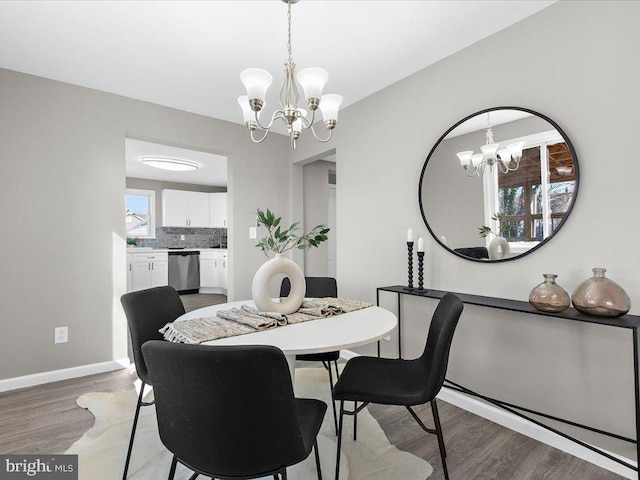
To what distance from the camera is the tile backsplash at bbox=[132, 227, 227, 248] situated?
23.3ft

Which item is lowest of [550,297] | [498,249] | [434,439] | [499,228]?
[434,439]

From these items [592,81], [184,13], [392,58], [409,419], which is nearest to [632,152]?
[592,81]

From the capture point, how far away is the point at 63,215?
8.87 feet

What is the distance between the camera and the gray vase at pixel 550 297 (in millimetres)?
1624

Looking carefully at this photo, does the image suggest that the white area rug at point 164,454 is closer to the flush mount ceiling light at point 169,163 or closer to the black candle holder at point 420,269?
the black candle holder at point 420,269

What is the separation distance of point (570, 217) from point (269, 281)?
1.59 meters

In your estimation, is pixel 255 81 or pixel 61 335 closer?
pixel 255 81

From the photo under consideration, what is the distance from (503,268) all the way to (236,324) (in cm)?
158

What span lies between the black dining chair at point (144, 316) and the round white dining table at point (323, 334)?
8.1 inches

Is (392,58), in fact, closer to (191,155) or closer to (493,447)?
(493,447)

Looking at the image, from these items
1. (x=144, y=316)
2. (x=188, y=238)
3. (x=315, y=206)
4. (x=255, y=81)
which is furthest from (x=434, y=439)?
(x=188, y=238)

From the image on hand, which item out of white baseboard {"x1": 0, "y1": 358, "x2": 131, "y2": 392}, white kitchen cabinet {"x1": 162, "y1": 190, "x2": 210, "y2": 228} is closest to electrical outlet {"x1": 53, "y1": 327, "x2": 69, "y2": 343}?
white baseboard {"x1": 0, "y1": 358, "x2": 131, "y2": 392}

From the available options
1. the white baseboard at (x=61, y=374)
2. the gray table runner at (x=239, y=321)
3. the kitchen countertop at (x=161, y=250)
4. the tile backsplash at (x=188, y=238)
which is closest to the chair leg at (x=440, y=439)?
the gray table runner at (x=239, y=321)

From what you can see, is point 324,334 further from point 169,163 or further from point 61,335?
point 169,163
